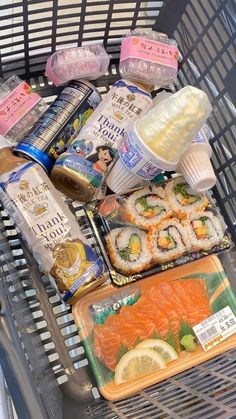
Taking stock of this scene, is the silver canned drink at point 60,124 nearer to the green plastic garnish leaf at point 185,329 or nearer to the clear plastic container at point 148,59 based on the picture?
the clear plastic container at point 148,59

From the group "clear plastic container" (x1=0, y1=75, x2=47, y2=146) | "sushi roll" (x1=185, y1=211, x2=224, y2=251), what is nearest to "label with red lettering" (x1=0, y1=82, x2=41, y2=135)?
"clear plastic container" (x1=0, y1=75, x2=47, y2=146)

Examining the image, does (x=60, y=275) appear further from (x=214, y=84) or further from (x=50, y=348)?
(x=214, y=84)

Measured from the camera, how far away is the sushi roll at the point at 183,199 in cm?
100

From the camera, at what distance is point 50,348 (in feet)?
3.17

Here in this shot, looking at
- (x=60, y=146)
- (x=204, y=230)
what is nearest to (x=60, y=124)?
(x=60, y=146)

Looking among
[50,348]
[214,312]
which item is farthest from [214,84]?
[50,348]

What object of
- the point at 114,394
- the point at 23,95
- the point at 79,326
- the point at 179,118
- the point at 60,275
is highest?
the point at 23,95

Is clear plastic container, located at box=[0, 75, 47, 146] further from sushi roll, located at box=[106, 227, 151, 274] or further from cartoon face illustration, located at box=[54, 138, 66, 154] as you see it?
sushi roll, located at box=[106, 227, 151, 274]

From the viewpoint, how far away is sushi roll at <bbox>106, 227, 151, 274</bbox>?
965mm

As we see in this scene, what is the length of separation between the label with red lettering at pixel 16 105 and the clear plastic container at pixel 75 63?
0.05 m

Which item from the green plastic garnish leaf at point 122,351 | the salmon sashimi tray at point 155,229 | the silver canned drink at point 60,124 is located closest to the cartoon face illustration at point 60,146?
the silver canned drink at point 60,124

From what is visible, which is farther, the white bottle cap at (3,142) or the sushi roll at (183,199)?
the sushi roll at (183,199)

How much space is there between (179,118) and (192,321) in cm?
36

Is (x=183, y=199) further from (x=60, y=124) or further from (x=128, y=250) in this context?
(x=60, y=124)
